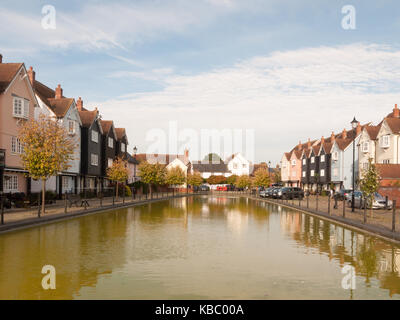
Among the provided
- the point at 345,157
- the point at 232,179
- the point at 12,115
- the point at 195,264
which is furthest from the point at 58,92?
the point at 232,179

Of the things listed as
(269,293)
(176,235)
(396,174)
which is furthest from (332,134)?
(269,293)

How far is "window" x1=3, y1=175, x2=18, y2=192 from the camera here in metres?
33.3

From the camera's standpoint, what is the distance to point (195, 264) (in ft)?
33.2

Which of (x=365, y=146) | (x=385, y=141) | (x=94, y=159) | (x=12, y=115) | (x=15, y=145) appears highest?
(x=12, y=115)

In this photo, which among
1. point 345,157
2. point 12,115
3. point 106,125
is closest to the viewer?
point 12,115

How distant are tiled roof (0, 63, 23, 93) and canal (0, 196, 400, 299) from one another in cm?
1966

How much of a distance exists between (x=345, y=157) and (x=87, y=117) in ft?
150

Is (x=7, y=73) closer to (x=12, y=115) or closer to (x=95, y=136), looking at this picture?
(x=12, y=115)

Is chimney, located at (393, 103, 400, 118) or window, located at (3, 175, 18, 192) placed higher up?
chimney, located at (393, 103, 400, 118)

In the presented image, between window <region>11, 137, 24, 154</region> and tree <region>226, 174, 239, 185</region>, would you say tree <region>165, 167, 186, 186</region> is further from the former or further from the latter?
tree <region>226, 174, 239, 185</region>

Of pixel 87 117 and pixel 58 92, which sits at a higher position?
pixel 58 92

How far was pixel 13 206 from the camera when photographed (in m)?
30.0

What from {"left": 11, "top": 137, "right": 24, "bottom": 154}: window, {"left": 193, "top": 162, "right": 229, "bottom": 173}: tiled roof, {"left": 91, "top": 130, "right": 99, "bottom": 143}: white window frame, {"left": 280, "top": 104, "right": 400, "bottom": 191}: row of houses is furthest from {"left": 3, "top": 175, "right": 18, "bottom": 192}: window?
{"left": 193, "top": 162, "right": 229, "bottom": 173}: tiled roof
